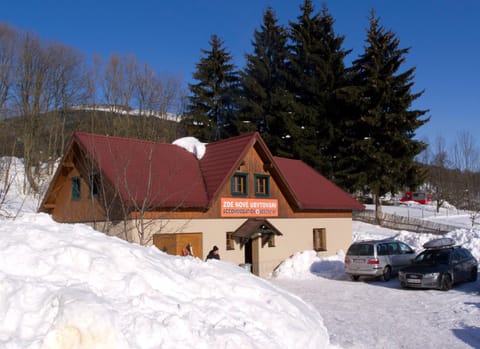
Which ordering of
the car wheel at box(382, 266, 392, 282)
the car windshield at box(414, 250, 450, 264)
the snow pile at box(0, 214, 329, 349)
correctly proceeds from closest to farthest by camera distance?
the snow pile at box(0, 214, 329, 349)
the car windshield at box(414, 250, 450, 264)
the car wheel at box(382, 266, 392, 282)

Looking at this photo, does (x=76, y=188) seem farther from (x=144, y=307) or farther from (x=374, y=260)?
(x=144, y=307)

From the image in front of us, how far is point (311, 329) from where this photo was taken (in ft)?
27.0

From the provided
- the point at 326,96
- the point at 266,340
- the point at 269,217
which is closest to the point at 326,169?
the point at 326,96

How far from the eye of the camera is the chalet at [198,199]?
59.1 feet

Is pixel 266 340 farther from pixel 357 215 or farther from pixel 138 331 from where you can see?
pixel 357 215

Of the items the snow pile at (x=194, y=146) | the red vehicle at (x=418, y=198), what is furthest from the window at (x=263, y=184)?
the red vehicle at (x=418, y=198)

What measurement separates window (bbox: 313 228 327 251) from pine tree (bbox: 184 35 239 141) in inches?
766

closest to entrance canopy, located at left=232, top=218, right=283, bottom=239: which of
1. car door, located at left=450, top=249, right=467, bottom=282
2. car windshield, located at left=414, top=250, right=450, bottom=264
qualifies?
car windshield, located at left=414, top=250, right=450, bottom=264

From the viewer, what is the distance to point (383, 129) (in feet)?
129

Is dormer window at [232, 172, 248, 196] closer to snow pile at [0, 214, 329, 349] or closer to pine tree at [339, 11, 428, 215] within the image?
snow pile at [0, 214, 329, 349]

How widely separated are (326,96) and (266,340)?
125 ft

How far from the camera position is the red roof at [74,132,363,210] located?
18141 millimetres

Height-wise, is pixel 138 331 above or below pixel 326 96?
below

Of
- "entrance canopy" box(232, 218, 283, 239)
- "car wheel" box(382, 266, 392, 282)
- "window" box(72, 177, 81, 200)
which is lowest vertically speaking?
"car wheel" box(382, 266, 392, 282)
